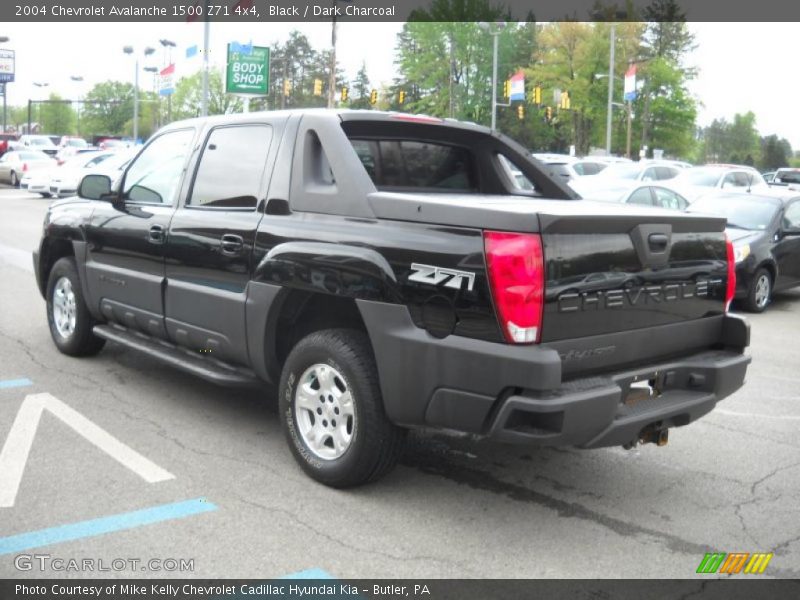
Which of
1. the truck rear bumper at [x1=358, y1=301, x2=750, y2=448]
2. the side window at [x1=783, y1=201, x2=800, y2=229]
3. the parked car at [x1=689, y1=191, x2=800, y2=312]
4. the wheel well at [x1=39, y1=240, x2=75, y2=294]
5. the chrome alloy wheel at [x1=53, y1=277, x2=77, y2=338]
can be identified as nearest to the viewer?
the truck rear bumper at [x1=358, y1=301, x2=750, y2=448]

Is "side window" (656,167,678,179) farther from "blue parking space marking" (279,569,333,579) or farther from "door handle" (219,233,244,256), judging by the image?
"blue parking space marking" (279,569,333,579)

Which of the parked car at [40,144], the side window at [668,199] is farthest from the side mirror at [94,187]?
the parked car at [40,144]

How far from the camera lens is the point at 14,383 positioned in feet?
20.4

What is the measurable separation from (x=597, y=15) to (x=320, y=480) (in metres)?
66.3

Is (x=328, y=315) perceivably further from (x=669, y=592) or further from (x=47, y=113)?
(x=47, y=113)

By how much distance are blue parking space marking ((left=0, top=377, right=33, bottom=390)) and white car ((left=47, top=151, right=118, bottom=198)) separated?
2016 cm

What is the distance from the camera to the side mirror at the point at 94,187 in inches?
248

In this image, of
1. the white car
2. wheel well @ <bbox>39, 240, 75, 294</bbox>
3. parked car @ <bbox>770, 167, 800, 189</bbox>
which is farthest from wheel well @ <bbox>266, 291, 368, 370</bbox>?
parked car @ <bbox>770, 167, 800, 189</bbox>

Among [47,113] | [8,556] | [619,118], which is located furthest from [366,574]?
[47,113]

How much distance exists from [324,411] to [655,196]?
1097 centimetres

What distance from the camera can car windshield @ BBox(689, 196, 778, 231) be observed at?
11.4 m

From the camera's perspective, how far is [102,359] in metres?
7.00

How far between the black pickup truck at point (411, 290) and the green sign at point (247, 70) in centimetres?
2712

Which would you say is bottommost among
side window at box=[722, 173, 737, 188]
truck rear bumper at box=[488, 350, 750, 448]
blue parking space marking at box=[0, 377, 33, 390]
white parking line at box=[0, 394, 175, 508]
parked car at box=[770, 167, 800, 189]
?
white parking line at box=[0, 394, 175, 508]
